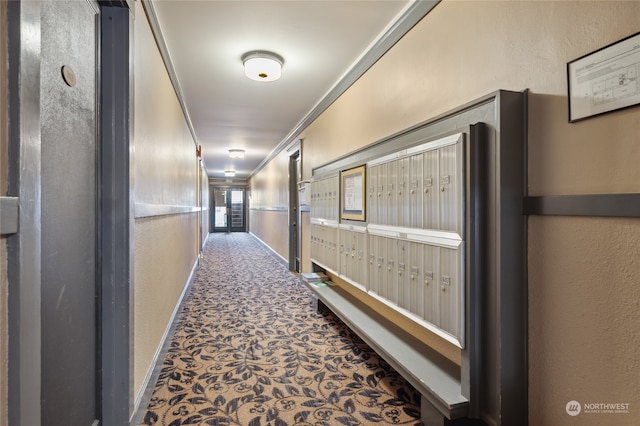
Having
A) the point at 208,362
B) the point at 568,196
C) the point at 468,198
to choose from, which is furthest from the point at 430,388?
the point at 208,362

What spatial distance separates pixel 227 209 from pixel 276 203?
7.65m

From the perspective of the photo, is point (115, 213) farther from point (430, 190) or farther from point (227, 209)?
point (227, 209)

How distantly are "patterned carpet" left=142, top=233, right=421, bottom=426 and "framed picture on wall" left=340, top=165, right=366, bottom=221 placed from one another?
110cm

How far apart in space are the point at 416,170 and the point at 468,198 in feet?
1.39

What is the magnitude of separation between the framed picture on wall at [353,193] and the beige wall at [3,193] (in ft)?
6.62

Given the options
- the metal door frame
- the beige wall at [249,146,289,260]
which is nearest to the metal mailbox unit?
the beige wall at [249,146,289,260]

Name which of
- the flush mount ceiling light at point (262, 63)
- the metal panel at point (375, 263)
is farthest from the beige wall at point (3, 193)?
the flush mount ceiling light at point (262, 63)

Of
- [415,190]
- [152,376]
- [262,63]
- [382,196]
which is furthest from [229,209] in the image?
[415,190]

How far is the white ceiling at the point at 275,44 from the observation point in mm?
2059

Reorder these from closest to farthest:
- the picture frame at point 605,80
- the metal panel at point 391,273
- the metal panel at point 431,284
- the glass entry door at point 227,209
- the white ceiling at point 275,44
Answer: the picture frame at point 605,80 < the metal panel at point 431,284 < the metal panel at point 391,273 < the white ceiling at point 275,44 < the glass entry door at point 227,209

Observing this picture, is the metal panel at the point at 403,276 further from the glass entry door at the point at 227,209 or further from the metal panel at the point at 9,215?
the glass entry door at the point at 227,209

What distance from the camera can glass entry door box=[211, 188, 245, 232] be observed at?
14.1 m

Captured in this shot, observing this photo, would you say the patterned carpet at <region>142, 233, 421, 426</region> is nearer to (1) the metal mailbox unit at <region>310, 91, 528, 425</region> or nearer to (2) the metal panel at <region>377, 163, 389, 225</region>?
(1) the metal mailbox unit at <region>310, 91, 528, 425</region>

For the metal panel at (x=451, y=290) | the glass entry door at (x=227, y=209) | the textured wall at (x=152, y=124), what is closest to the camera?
the metal panel at (x=451, y=290)
